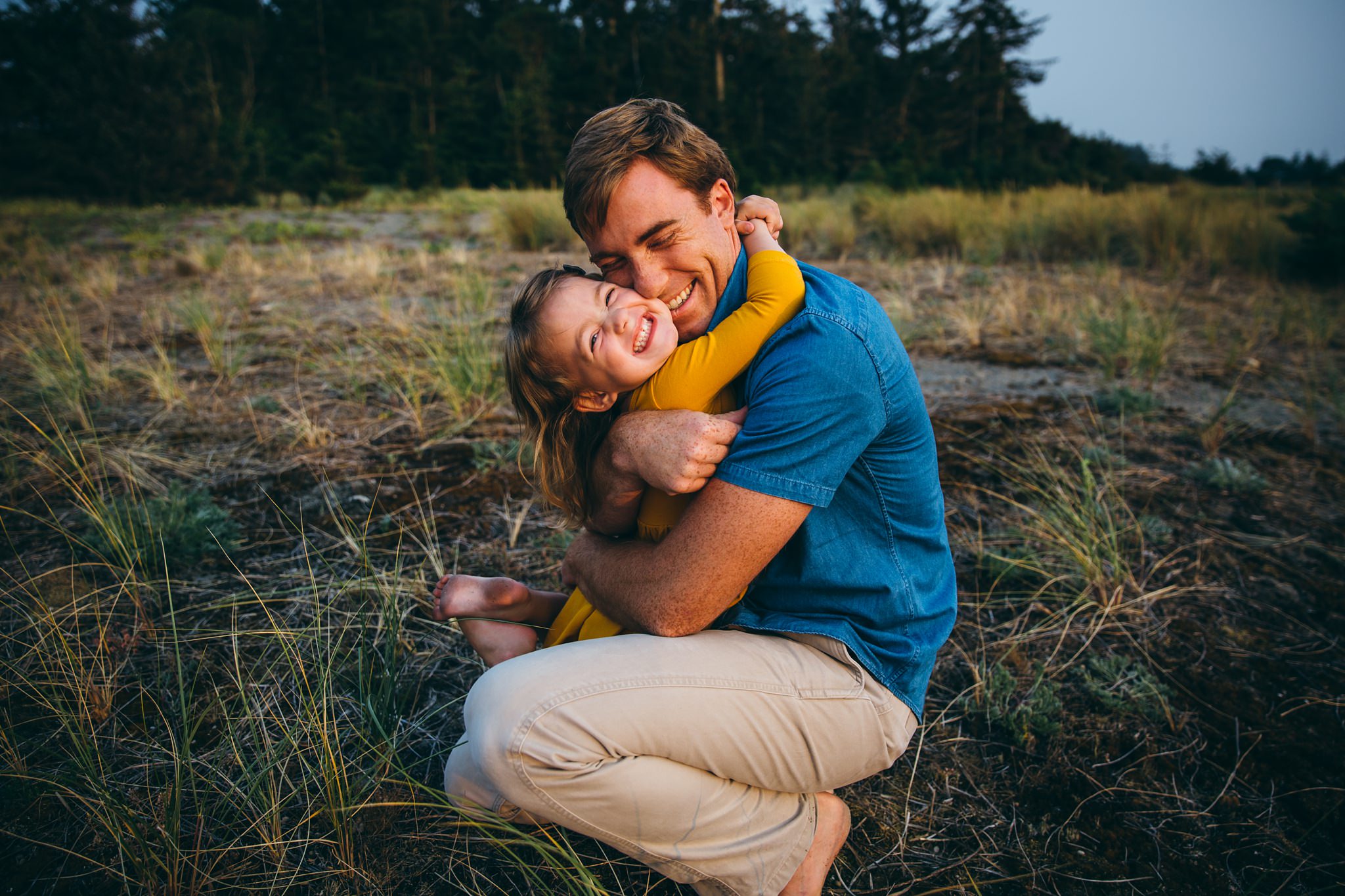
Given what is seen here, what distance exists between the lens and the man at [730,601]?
126cm

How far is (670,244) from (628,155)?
0.21 m

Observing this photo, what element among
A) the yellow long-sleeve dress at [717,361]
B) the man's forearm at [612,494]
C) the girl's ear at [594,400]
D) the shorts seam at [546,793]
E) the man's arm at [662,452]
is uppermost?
the yellow long-sleeve dress at [717,361]

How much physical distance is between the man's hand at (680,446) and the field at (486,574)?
2.35ft

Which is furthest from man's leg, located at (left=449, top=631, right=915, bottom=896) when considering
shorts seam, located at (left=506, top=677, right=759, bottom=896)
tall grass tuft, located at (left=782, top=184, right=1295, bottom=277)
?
tall grass tuft, located at (left=782, top=184, right=1295, bottom=277)

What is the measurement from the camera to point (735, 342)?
1.37 meters

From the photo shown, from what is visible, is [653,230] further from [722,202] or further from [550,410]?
[550,410]

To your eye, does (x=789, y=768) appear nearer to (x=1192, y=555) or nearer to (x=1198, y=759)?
(x=1198, y=759)

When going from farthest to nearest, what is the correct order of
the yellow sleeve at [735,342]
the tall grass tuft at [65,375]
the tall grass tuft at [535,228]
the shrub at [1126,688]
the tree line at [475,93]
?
the tree line at [475,93]
the tall grass tuft at [535,228]
the tall grass tuft at [65,375]
the shrub at [1126,688]
the yellow sleeve at [735,342]

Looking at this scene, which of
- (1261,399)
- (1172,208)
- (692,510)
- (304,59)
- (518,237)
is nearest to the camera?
(692,510)

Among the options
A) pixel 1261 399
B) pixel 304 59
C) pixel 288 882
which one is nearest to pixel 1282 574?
pixel 1261 399

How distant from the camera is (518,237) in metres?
10.2

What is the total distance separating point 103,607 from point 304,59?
135ft

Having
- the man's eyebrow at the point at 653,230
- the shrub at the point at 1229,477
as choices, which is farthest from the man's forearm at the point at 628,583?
the shrub at the point at 1229,477

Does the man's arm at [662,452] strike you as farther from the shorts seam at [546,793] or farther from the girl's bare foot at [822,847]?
the girl's bare foot at [822,847]
